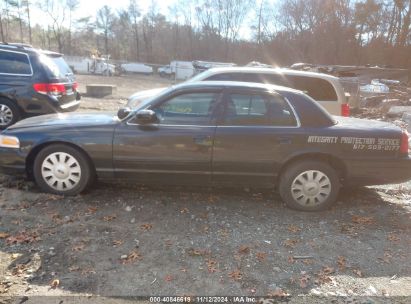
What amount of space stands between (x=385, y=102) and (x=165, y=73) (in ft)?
116

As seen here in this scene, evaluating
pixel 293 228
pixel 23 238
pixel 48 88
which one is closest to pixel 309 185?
pixel 293 228

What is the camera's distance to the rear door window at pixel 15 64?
735 centimetres

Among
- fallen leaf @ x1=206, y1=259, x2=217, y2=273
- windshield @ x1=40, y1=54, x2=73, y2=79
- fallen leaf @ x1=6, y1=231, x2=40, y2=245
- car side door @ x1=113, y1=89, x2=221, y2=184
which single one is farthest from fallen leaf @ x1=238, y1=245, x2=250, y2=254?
windshield @ x1=40, y1=54, x2=73, y2=79

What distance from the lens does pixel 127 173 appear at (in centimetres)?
429

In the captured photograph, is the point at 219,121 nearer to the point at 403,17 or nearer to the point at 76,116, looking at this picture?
the point at 76,116

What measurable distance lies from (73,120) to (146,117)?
106 centimetres

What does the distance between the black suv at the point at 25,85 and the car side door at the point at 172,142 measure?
3992mm

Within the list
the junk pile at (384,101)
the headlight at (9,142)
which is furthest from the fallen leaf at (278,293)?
the junk pile at (384,101)

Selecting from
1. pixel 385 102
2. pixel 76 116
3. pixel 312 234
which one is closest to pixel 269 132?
pixel 312 234

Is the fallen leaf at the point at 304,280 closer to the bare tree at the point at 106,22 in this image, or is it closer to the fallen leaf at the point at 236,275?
the fallen leaf at the point at 236,275

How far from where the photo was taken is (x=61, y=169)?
4281 mm

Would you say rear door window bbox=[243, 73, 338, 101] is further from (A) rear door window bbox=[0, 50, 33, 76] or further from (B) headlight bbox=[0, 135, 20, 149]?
(A) rear door window bbox=[0, 50, 33, 76]

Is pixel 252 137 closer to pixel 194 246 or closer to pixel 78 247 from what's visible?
pixel 194 246

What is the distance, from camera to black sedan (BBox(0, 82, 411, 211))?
165 inches
